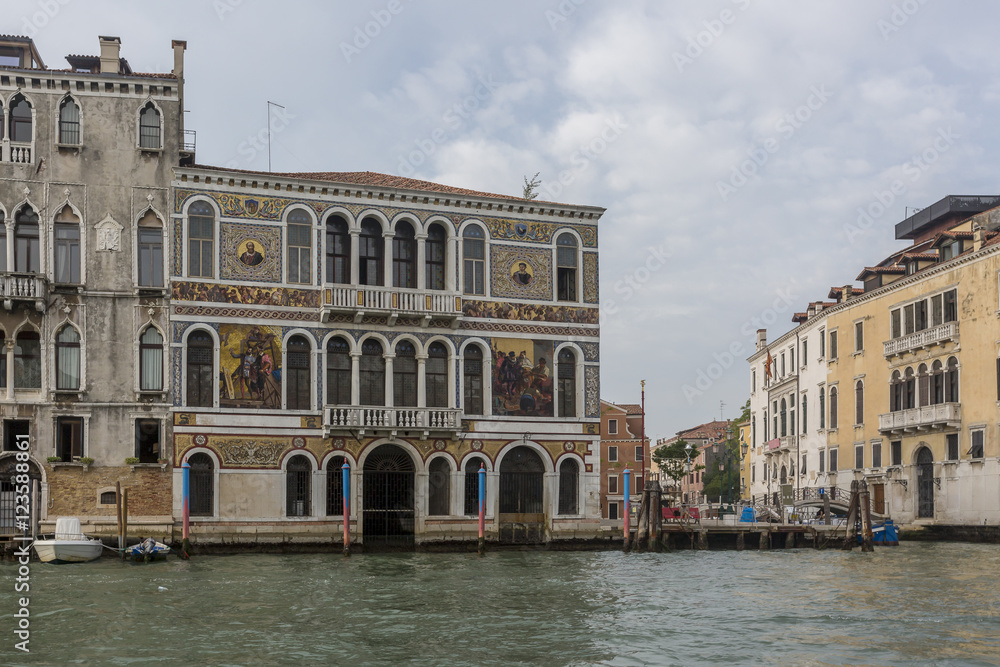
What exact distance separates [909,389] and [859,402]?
145 inches

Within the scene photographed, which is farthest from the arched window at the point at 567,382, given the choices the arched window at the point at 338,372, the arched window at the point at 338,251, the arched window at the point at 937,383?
the arched window at the point at 937,383

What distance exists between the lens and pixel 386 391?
98.9 feet

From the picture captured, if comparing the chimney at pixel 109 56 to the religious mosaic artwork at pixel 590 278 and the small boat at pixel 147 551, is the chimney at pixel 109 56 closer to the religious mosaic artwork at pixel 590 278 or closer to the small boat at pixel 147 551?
the small boat at pixel 147 551

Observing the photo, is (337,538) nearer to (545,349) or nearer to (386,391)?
(386,391)

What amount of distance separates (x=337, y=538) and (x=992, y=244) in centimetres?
2164

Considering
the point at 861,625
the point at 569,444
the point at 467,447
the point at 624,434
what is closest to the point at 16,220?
the point at 467,447

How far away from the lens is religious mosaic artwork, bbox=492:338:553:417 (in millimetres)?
31109

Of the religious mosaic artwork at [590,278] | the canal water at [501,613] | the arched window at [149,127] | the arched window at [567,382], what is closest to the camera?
the canal water at [501,613]

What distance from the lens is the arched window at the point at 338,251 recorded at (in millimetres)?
30328

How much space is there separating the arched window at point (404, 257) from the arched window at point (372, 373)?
1762mm

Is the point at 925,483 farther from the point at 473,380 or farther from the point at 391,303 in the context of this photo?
the point at 391,303

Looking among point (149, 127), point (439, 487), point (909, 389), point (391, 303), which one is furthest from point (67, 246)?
point (909, 389)

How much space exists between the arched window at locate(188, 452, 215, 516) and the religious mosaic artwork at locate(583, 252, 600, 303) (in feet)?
34.8

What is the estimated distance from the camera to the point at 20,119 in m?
28.5
